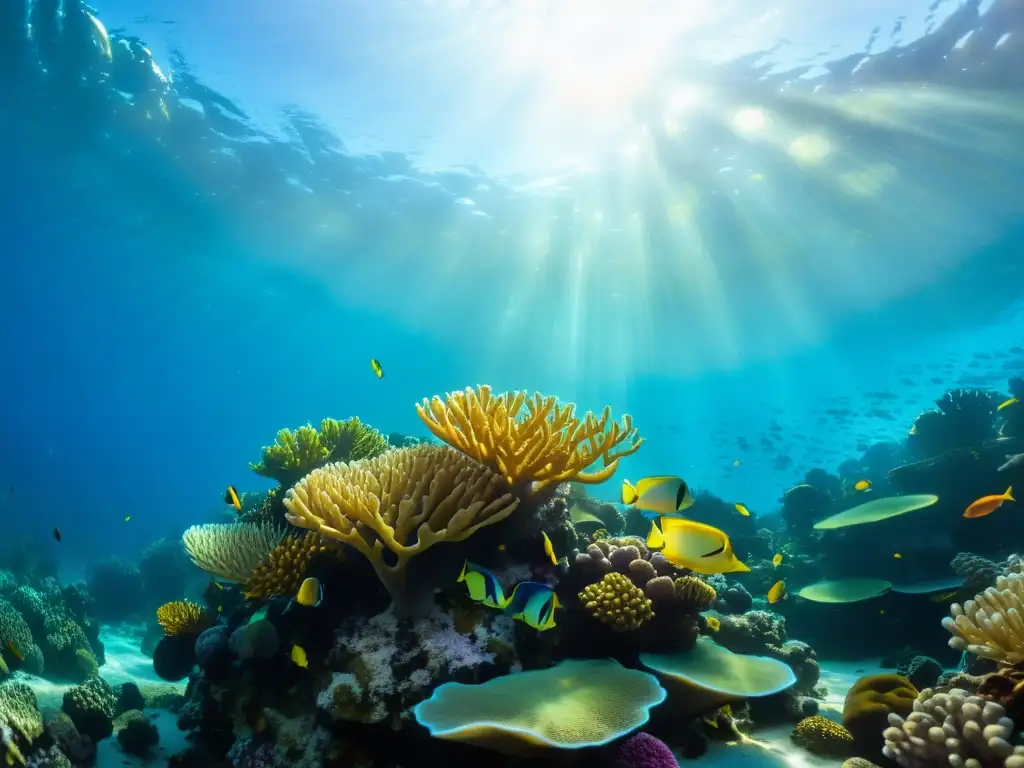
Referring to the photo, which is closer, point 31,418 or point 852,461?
point 852,461

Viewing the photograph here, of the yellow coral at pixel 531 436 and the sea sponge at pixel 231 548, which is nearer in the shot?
the yellow coral at pixel 531 436

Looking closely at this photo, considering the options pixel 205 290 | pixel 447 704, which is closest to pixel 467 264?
pixel 205 290

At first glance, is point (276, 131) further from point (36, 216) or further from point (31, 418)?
point (31, 418)

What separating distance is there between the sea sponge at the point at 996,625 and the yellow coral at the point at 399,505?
3310 millimetres

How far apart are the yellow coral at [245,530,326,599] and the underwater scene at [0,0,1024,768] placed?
0.04 meters

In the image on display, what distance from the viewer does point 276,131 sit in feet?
77.6

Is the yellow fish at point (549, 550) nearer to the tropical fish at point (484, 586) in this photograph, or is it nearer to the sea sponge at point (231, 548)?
the tropical fish at point (484, 586)

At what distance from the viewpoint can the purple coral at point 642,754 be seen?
3.36 metres

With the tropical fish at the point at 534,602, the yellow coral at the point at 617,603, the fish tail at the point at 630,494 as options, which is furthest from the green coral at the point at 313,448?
the tropical fish at the point at 534,602

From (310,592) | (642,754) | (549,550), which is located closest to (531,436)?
(549,550)

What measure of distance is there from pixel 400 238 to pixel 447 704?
3152 cm

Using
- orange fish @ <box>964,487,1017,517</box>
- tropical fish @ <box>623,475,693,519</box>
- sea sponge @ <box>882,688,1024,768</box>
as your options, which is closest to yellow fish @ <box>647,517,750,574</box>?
tropical fish @ <box>623,475,693,519</box>

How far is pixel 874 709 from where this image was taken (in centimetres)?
409

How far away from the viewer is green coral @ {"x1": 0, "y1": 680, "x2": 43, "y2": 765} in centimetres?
442
